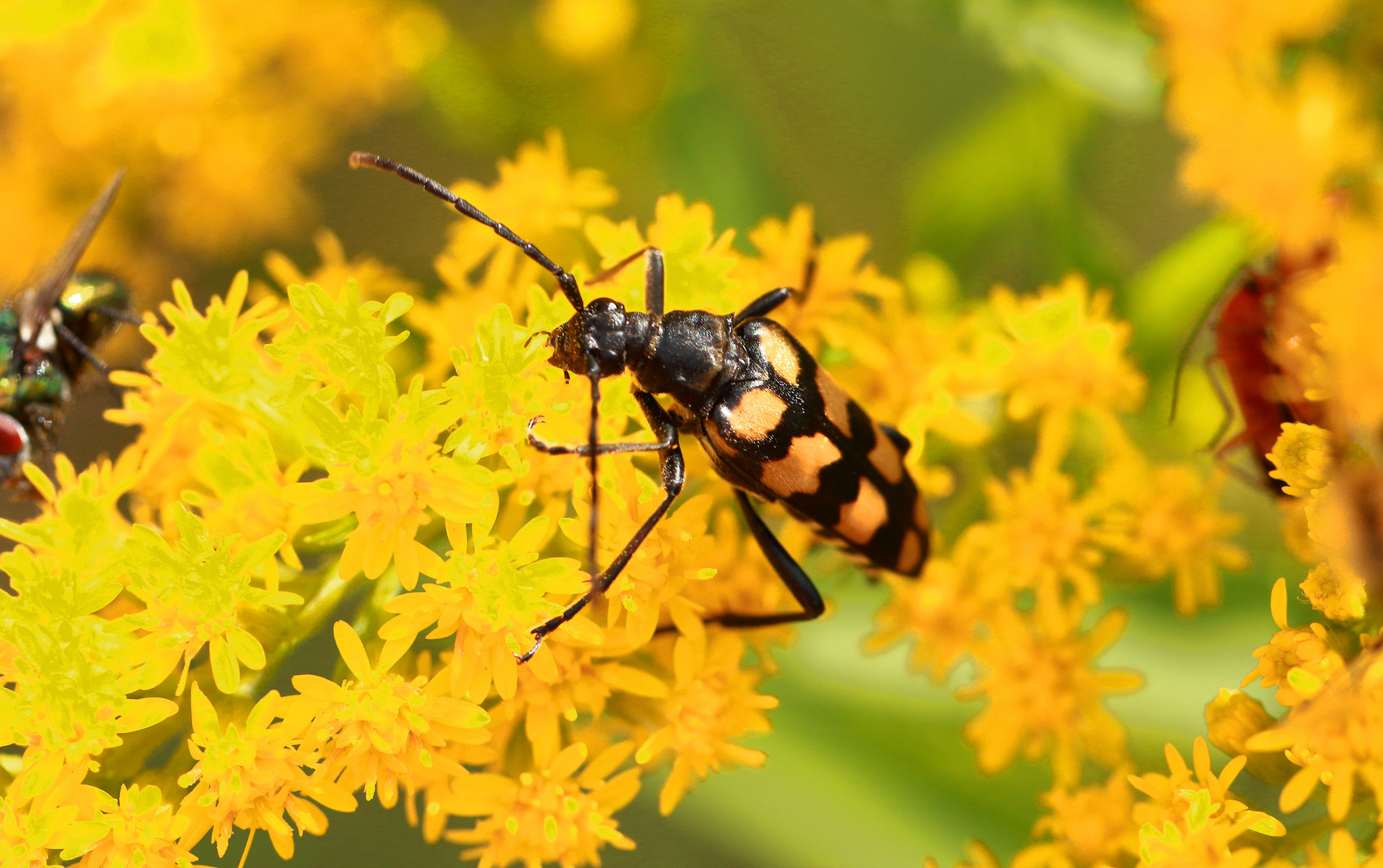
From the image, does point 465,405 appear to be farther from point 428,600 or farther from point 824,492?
point 824,492

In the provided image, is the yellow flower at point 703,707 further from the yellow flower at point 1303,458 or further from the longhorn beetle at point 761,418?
the yellow flower at point 1303,458

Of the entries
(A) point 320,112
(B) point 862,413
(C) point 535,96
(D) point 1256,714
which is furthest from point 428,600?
(A) point 320,112

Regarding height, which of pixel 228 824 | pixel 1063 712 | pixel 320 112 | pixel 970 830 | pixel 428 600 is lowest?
pixel 228 824

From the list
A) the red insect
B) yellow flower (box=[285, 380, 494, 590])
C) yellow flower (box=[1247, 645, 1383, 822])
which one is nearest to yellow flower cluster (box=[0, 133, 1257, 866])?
yellow flower (box=[285, 380, 494, 590])

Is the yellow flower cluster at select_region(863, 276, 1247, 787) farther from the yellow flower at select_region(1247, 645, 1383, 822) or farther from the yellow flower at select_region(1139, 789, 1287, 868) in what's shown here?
the yellow flower at select_region(1247, 645, 1383, 822)

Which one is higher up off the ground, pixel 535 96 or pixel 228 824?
pixel 535 96

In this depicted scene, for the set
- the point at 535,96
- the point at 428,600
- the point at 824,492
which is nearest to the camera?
the point at 428,600

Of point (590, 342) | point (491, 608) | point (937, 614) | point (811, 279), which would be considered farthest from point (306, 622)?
point (937, 614)
